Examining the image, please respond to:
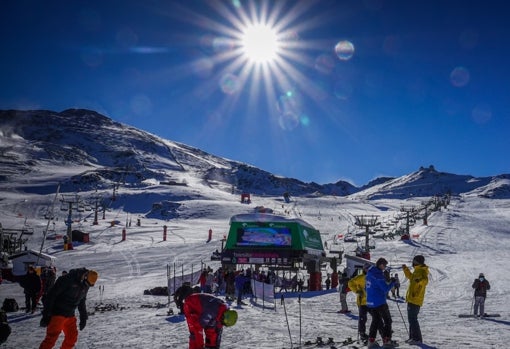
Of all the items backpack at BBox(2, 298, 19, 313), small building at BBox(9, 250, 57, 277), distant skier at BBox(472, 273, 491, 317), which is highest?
distant skier at BBox(472, 273, 491, 317)

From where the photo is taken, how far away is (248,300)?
2059 centimetres

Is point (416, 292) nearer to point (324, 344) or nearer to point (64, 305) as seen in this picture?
point (324, 344)

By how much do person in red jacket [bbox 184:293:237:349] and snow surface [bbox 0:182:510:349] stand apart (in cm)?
313

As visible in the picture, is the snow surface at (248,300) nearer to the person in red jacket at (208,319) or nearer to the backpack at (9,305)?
the backpack at (9,305)

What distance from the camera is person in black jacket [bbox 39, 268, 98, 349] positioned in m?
7.12

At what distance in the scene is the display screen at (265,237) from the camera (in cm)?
2573

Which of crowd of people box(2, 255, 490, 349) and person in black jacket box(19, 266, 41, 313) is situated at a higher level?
crowd of people box(2, 255, 490, 349)

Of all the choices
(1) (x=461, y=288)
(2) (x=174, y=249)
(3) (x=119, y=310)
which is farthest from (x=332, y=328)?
(2) (x=174, y=249)

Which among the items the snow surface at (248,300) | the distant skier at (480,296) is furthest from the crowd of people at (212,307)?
the distant skier at (480,296)

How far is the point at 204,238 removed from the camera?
57875 mm

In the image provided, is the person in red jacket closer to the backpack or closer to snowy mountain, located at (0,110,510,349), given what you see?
snowy mountain, located at (0,110,510,349)

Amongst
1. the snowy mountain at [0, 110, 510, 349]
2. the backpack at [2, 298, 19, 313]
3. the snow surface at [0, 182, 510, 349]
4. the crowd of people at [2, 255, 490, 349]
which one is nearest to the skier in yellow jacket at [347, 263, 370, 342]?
the crowd of people at [2, 255, 490, 349]

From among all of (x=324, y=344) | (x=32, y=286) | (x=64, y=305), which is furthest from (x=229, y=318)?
(x=32, y=286)

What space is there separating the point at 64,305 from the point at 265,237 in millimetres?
19074
